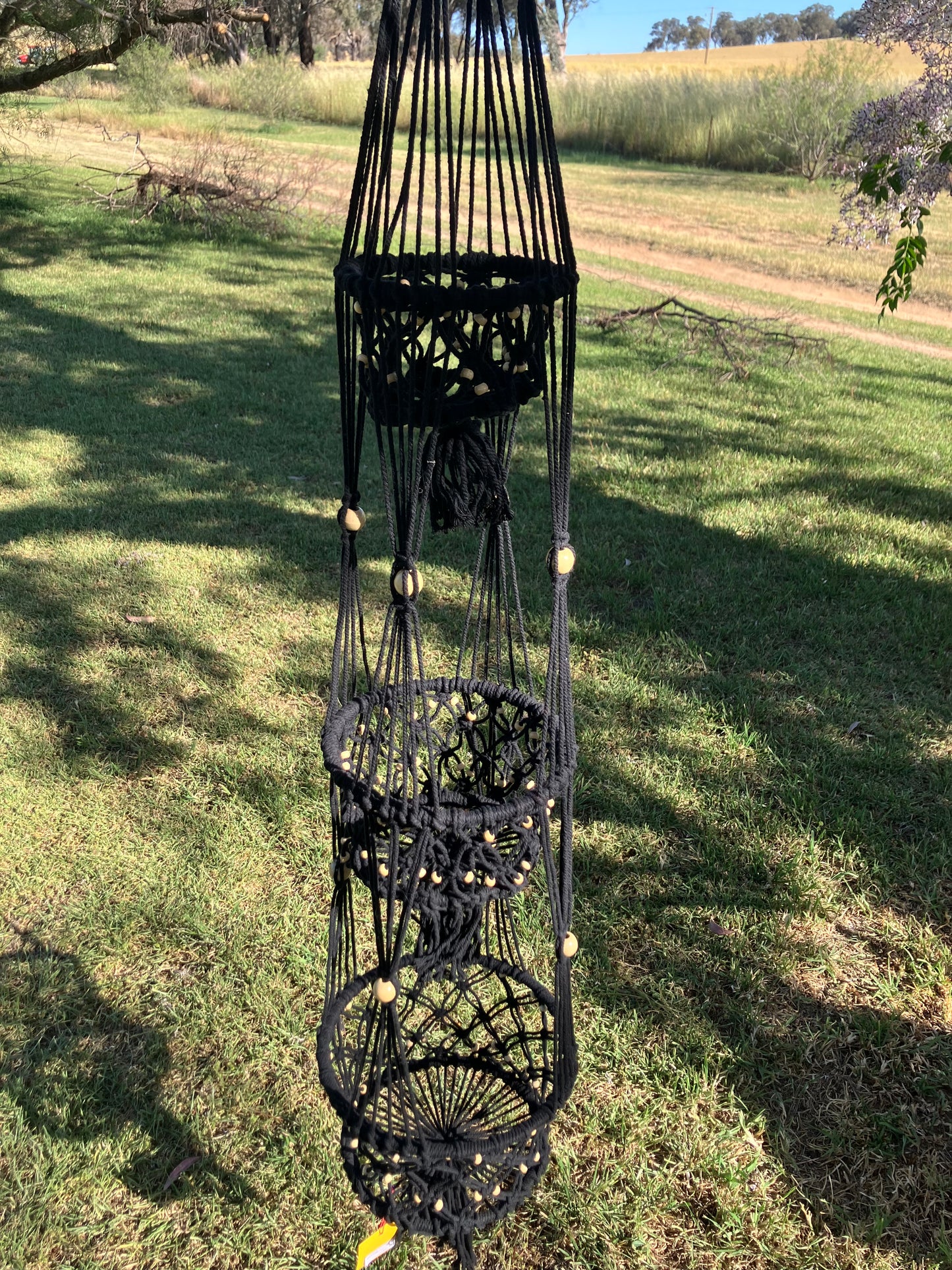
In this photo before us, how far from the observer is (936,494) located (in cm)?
476

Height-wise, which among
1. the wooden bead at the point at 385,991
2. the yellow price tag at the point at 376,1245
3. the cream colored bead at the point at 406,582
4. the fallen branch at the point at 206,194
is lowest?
the yellow price tag at the point at 376,1245

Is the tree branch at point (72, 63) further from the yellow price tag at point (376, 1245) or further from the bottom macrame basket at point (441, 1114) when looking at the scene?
the yellow price tag at point (376, 1245)

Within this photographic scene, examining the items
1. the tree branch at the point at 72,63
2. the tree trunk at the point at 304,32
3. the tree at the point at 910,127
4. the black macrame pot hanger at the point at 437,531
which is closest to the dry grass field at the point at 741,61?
the tree trunk at the point at 304,32

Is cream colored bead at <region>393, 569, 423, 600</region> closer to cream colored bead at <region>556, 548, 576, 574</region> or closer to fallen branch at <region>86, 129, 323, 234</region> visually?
cream colored bead at <region>556, 548, 576, 574</region>

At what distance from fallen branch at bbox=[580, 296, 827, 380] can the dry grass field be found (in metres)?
5.70

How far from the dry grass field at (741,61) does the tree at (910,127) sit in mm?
9633

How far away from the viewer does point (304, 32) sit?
16.4 m

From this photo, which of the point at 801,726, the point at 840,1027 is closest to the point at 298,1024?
the point at 840,1027

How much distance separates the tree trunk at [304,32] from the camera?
391 inches

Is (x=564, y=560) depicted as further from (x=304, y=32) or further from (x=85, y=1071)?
(x=304, y=32)

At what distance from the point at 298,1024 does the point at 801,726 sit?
1.78 m

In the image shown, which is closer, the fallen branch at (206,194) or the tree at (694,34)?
the fallen branch at (206,194)

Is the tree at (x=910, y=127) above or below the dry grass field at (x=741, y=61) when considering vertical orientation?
below

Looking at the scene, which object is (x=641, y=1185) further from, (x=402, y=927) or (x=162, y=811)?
(x=162, y=811)
